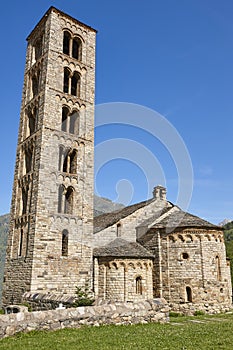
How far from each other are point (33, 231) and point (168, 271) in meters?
10.1

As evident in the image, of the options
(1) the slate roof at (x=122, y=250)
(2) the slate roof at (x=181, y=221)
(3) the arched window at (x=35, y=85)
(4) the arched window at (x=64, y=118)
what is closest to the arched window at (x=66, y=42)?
(3) the arched window at (x=35, y=85)

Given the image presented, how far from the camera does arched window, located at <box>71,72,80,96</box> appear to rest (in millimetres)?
24641

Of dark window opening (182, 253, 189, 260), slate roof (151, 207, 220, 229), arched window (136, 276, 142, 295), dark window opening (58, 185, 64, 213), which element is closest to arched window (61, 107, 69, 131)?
dark window opening (58, 185, 64, 213)

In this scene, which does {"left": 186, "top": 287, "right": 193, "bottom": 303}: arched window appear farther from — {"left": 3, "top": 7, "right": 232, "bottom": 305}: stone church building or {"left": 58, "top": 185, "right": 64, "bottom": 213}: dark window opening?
{"left": 58, "top": 185, "right": 64, "bottom": 213}: dark window opening

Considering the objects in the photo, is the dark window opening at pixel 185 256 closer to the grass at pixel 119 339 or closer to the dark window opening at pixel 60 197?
the dark window opening at pixel 60 197

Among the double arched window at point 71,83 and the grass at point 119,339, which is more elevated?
the double arched window at point 71,83

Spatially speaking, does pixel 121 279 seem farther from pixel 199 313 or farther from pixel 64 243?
pixel 199 313

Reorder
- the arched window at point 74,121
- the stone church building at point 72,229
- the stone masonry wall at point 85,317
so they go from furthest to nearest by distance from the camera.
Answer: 1. the arched window at point 74,121
2. the stone church building at point 72,229
3. the stone masonry wall at point 85,317

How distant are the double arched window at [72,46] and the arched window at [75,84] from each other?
1732mm

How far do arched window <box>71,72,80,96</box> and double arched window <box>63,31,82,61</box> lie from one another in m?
1.73

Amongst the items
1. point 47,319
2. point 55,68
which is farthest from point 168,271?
point 55,68

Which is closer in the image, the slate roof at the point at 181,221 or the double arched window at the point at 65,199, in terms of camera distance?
the double arched window at the point at 65,199

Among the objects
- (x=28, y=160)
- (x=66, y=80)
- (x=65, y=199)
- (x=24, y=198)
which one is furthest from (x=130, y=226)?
(x=66, y=80)

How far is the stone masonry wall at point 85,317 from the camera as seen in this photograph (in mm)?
9227
